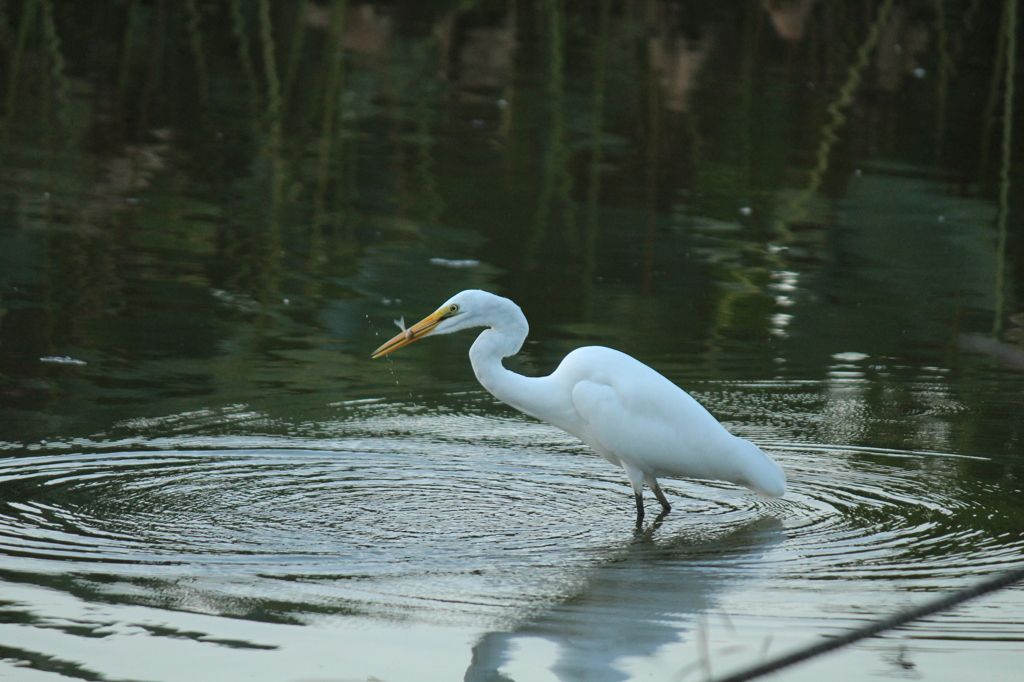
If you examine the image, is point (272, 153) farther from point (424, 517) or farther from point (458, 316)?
point (424, 517)

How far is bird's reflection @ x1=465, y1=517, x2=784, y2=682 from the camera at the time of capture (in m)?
3.78

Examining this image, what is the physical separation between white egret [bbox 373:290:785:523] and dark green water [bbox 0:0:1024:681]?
8.0 inches

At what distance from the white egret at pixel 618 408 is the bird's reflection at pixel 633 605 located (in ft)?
0.91

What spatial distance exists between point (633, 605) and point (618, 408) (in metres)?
1.16

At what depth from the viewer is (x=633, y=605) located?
420 centimetres

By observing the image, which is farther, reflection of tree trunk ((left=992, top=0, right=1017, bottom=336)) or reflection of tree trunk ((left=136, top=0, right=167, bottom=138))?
reflection of tree trunk ((left=136, top=0, right=167, bottom=138))

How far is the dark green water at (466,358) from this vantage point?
4.02 m

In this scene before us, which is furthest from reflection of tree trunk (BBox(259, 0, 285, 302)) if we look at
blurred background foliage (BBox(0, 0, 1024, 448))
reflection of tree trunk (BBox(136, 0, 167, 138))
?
reflection of tree trunk (BBox(136, 0, 167, 138))

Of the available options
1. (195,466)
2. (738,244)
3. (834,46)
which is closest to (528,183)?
(738,244)

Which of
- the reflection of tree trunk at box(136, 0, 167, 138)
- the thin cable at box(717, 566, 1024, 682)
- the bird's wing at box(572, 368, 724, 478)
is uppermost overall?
the reflection of tree trunk at box(136, 0, 167, 138)

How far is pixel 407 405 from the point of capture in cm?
640

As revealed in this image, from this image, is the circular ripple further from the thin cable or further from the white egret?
the thin cable

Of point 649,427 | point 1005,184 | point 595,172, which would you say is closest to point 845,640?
point 649,427

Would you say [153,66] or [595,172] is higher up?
[153,66]
